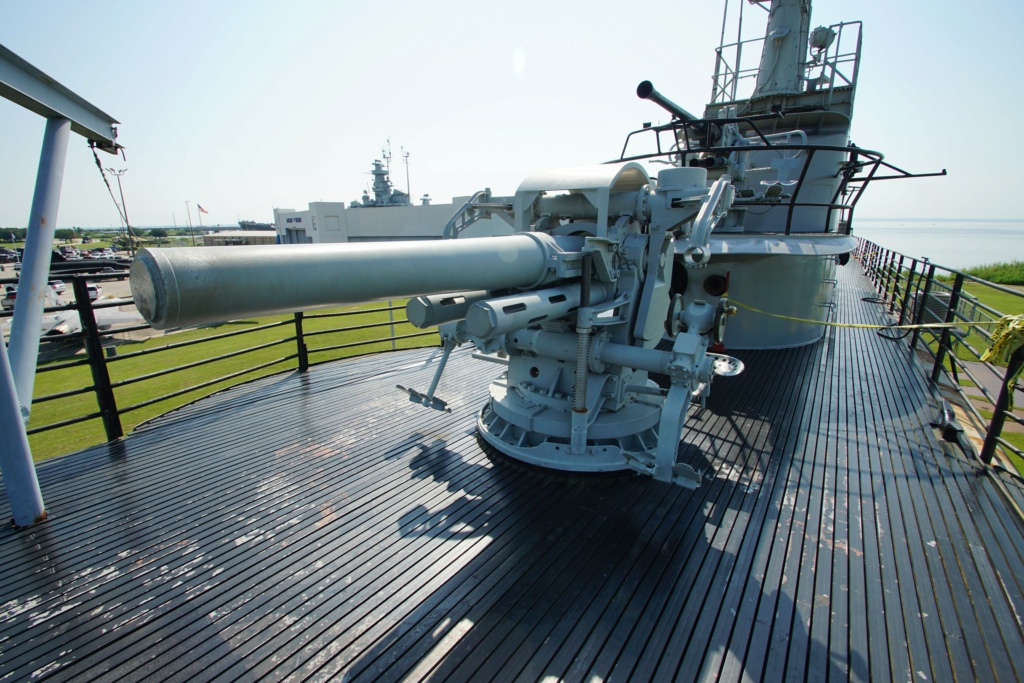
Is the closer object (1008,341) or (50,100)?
(50,100)

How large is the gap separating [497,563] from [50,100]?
3.43 meters

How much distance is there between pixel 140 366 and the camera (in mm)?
9953

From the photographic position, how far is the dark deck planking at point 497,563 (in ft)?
6.45

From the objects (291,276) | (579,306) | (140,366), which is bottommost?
(140,366)

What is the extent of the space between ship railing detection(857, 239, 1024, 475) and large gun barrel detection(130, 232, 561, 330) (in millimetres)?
3274

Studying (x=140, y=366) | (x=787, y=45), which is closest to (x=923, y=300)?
(x=787, y=45)

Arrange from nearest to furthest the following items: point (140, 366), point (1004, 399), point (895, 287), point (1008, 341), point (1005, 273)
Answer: point (1008, 341)
point (1004, 399)
point (895, 287)
point (140, 366)
point (1005, 273)

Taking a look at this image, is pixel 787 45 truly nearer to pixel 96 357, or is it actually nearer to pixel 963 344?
pixel 963 344

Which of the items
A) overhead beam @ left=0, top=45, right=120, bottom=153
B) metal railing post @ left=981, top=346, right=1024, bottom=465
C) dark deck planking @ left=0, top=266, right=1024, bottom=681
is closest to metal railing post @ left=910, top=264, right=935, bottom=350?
dark deck planking @ left=0, top=266, right=1024, bottom=681

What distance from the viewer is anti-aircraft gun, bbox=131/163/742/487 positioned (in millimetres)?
2131

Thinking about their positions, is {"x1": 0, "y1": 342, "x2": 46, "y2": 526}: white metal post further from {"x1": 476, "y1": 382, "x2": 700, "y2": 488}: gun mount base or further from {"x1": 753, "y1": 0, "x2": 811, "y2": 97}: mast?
{"x1": 753, "y1": 0, "x2": 811, "y2": 97}: mast

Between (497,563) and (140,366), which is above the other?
(497,563)

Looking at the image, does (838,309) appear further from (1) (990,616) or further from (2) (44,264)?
(2) (44,264)

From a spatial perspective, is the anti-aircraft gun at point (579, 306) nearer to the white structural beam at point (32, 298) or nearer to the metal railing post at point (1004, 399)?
the metal railing post at point (1004, 399)
